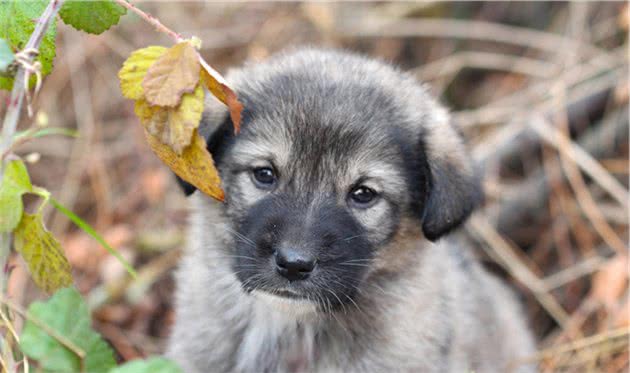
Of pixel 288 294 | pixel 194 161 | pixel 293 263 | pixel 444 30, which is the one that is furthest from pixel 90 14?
pixel 444 30

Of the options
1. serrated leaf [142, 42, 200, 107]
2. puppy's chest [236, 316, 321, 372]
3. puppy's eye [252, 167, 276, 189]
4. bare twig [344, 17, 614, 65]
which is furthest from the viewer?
bare twig [344, 17, 614, 65]

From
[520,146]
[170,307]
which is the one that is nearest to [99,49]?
[170,307]

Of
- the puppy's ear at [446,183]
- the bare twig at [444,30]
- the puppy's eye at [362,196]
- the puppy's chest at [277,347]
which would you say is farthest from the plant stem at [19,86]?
the bare twig at [444,30]

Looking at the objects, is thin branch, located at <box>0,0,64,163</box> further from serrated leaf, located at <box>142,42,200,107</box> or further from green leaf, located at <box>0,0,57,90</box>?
serrated leaf, located at <box>142,42,200,107</box>

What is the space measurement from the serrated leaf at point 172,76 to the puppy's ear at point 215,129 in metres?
0.99

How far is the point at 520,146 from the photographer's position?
6.15 meters

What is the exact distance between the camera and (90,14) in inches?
109

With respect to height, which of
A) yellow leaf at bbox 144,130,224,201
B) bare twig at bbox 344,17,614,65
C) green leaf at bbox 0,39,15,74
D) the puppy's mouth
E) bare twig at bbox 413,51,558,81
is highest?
bare twig at bbox 344,17,614,65

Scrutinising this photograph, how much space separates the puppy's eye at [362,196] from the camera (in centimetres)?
338

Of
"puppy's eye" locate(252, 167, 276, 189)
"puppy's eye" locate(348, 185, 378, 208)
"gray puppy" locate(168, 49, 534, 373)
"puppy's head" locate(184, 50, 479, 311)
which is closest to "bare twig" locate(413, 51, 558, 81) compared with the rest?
"gray puppy" locate(168, 49, 534, 373)

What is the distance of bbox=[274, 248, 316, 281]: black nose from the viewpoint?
9.91 feet

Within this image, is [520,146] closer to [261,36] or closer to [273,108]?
[261,36]

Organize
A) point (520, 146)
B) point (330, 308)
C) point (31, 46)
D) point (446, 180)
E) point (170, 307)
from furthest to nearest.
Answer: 1. point (520, 146)
2. point (170, 307)
3. point (446, 180)
4. point (330, 308)
5. point (31, 46)

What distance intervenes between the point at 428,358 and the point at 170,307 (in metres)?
2.45
